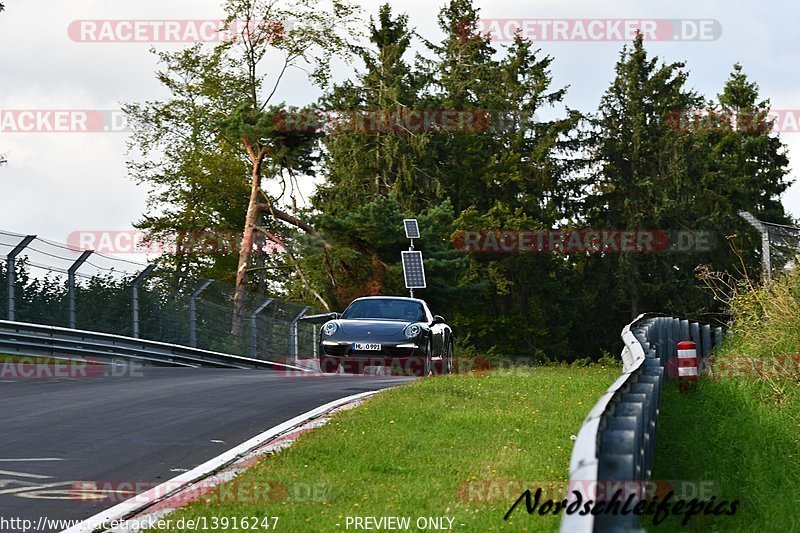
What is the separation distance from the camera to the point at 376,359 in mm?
21703

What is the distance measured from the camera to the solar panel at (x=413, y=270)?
3588cm

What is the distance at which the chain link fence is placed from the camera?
22.4 metres

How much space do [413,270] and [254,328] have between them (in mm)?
5922

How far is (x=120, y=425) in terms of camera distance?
40.7 feet

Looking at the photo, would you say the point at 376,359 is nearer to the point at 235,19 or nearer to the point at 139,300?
the point at 139,300

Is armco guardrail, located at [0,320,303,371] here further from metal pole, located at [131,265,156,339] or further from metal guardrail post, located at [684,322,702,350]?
metal guardrail post, located at [684,322,702,350]

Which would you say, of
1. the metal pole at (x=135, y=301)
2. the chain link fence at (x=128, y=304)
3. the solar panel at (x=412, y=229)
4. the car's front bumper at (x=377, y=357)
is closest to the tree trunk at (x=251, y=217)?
the solar panel at (x=412, y=229)

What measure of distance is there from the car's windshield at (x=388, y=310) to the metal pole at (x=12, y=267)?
5.95 metres

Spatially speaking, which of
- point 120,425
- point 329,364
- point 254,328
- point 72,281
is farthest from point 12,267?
point 254,328

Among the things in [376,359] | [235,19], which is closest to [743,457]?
[376,359]

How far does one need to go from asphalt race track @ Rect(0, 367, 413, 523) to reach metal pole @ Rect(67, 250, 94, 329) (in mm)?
4541

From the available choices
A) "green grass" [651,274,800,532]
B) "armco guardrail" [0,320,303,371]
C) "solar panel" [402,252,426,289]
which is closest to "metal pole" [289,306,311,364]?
"solar panel" [402,252,426,289]

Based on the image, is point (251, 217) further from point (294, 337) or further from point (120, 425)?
point (120, 425)

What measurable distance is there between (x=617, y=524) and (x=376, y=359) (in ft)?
55.4
